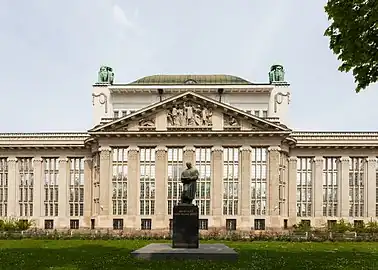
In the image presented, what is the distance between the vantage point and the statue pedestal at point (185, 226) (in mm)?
31031

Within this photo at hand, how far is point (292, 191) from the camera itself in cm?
7619

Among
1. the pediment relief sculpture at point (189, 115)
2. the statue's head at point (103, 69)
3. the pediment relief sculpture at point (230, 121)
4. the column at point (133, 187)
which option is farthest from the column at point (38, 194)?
the pediment relief sculpture at point (230, 121)

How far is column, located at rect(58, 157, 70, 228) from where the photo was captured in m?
77.1

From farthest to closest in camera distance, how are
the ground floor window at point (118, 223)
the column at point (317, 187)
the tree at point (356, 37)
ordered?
1. the column at point (317, 187)
2. the ground floor window at point (118, 223)
3. the tree at point (356, 37)

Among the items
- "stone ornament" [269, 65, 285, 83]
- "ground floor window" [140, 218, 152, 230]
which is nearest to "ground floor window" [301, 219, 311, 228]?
"ground floor window" [140, 218, 152, 230]

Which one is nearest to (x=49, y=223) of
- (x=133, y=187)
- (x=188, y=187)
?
(x=133, y=187)

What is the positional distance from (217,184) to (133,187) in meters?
10.9

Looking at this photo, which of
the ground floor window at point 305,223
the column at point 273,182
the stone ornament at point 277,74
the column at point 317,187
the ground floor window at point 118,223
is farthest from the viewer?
the stone ornament at point 277,74

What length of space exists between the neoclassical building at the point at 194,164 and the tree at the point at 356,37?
4834cm

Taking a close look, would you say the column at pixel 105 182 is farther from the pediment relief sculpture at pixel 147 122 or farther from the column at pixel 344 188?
the column at pixel 344 188

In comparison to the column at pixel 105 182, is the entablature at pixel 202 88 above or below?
above

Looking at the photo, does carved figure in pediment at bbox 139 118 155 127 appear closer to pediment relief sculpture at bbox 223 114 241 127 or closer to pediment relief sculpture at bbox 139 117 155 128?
pediment relief sculpture at bbox 139 117 155 128

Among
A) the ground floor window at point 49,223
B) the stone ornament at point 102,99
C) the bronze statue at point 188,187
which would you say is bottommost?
the ground floor window at point 49,223

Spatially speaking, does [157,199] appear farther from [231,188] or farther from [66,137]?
[66,137]
